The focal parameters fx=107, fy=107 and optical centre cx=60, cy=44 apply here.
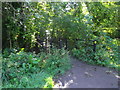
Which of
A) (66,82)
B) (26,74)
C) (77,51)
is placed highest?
(77,51)

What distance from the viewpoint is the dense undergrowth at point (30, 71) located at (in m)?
2.35

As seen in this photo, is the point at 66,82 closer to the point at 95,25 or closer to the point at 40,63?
the point at 40,63

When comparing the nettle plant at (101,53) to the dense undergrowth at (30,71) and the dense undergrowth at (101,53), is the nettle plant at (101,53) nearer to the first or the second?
the dense undergrowth at (101,53)

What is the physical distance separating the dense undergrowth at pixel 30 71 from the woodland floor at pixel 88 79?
24 cm

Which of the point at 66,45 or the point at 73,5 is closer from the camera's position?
the point at 73,5

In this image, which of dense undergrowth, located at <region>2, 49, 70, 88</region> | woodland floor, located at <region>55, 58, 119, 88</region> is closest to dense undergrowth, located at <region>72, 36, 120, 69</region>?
woodland floor, located at <region>55, 58, 119, 88</region>

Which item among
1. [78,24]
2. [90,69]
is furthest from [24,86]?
[78,24]

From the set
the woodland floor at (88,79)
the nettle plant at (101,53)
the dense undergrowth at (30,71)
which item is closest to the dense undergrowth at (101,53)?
the nettle plant at (101,53)

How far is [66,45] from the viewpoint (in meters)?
5.37

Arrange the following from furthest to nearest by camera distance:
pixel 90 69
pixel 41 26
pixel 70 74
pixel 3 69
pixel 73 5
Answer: pixel 73 5 → pixel 41 26 → pixel 90 69 → pixel 70 74 → pixel 3 69

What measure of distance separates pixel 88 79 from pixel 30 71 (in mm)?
1596

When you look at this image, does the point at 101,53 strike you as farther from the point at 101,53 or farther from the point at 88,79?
the point at 88,79

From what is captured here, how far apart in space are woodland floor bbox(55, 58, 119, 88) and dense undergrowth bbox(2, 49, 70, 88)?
243 millimetres

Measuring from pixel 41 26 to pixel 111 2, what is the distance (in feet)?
8.79
